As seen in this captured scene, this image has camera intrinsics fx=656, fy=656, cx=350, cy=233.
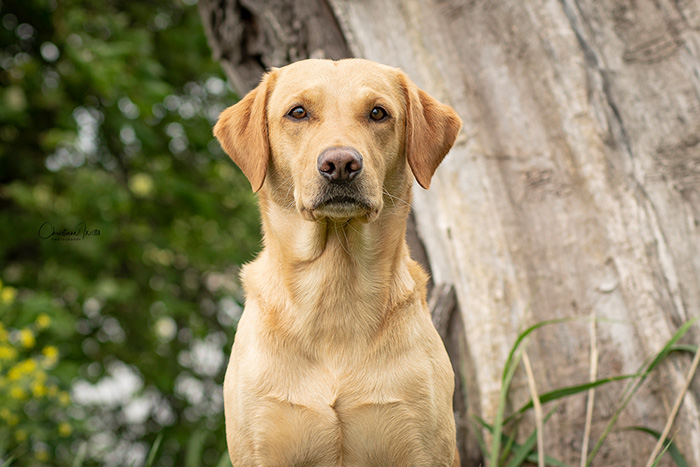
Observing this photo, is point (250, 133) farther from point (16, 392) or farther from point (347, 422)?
point (16, 392)

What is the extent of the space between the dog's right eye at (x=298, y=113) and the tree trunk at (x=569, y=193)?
1254mm

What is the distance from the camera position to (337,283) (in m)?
2.55

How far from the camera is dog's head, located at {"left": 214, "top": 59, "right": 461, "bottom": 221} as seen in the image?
7.56 feet

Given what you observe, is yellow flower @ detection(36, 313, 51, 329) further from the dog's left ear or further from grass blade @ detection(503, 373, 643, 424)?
grass blade @ detection(503, 373, 643, 424)

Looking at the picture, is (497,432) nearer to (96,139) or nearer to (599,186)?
(599,186)

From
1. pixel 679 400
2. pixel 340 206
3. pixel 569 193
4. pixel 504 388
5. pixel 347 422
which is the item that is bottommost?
pixel 679 400

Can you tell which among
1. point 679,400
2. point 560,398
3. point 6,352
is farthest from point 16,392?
point 679,400

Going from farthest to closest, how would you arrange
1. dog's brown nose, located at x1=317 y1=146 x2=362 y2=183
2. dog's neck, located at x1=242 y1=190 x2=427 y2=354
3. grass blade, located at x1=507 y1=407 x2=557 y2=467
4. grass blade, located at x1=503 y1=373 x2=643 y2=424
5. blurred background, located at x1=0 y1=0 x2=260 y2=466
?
blurred background, located at x1=0 y1=0 x2=260 y2=466, grass blade, located at x1=507 y1=407 x2=557 y2=467, grass blade, located at x1=503 y1=373 x2=643 y2=424, dog's neck, located at x1=242 y1=190 x2=427 y2=354, dog's brown nose, located at x1=317 y1=146 x2=362 y2=183

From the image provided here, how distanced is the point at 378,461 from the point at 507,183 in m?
1.75

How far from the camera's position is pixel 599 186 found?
331 cm

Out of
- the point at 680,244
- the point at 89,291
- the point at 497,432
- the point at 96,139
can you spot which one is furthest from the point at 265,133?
the point at 96,139

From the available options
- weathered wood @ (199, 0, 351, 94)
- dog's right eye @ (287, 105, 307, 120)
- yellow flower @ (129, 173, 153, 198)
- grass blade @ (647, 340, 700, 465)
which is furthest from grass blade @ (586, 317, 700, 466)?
yellow flower @ (129, 173, 153, 198)

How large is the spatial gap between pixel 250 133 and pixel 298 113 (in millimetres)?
220
